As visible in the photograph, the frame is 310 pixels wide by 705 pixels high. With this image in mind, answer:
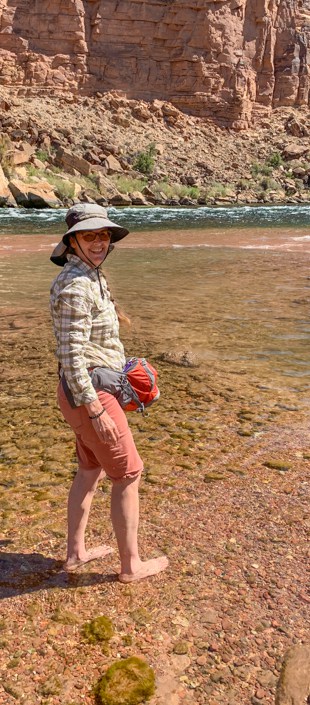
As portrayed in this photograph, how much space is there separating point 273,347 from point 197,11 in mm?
62227

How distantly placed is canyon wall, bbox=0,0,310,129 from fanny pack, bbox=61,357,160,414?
56128 millimetres

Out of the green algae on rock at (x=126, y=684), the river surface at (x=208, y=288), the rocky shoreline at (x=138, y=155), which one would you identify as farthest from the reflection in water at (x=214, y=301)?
the rocky shoreline at (x=138, y=155)

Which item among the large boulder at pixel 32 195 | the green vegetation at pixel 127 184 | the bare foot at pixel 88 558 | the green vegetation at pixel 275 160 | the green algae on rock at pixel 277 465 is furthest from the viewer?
the green vegetation at pixel 275 160

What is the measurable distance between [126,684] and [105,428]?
3.13 ft

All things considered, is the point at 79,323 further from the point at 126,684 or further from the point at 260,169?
the point at 260,169

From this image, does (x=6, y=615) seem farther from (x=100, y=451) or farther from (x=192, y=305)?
(x=192, y=305)

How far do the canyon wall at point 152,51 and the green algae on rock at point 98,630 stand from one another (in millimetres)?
56667

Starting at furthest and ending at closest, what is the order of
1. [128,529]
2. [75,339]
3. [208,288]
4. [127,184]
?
[127,184] < [208,288] < [128,529] < [75,339]

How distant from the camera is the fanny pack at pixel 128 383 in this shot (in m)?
2.66

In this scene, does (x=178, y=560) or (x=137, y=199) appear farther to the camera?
(x=137, y=199)

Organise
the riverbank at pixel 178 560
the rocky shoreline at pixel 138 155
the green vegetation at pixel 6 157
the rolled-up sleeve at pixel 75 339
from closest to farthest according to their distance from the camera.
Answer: the riverbank at pixel 178 560 → the rolled-up sleeve at pixel 75 339 → the green vegetation at pixel 6 157 → the rocky shoreline at pixel 138 155

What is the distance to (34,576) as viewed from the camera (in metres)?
2.99

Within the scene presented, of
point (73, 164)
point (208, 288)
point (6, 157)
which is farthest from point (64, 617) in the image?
point (73, 164)

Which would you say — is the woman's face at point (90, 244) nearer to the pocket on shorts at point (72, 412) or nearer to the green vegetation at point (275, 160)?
the pocket on shorts at point (72, 412)
